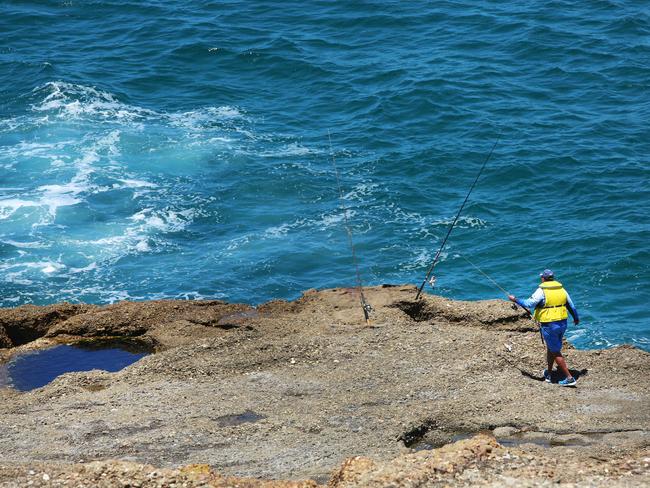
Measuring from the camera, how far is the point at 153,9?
38.7m

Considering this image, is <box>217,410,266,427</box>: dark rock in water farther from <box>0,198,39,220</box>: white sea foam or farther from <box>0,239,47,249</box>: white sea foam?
<box>0,198,39,220</box>: white sea foam

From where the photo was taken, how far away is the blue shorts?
14.4 meters

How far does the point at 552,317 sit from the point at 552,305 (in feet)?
0.60

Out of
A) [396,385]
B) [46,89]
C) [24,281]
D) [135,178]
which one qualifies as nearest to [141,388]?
[396,385]

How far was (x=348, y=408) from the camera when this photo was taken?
13734 millimetres

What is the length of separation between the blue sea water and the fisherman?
5.21 meters

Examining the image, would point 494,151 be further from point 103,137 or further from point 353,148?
point 103,137

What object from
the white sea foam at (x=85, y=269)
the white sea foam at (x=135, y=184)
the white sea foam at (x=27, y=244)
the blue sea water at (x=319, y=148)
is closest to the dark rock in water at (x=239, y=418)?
the blue sea water at (x=319, y=148)

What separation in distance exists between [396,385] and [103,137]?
56.7 feet

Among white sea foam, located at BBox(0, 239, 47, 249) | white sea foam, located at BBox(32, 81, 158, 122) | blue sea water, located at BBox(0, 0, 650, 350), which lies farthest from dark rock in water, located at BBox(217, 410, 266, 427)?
white sea foam, located at BBox(32, 81, 158, 122)

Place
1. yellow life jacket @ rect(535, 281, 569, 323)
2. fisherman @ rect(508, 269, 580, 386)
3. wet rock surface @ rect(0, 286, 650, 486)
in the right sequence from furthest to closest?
yellow life jacket @ rect(535, 281, 569, 323), fisherman @ rect(508, 269, 580, 386), wet rock surface @ rect(0, 286, 650, 486)

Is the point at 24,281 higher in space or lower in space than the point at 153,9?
lower

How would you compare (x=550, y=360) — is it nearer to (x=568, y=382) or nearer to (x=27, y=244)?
(x=568, y=382)

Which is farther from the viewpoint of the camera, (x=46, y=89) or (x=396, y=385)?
(x=46, y=89)
